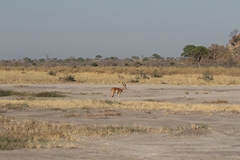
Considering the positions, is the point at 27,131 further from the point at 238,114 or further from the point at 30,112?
the point at 238,114

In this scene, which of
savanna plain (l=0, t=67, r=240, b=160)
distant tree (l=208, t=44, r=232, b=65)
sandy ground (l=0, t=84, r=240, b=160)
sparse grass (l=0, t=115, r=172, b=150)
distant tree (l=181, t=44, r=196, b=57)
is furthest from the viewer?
distant tree (l=181, t=44, r=196, b=57)

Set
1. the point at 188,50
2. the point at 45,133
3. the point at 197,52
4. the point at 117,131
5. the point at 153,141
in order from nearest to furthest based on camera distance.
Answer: the point at 153,141, the point at 45,133, the point at 117,131, the point at 197,52, the point at 188,50

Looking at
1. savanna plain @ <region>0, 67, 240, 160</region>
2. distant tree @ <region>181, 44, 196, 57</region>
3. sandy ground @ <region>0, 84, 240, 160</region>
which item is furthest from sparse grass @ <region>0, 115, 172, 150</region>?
distant tree @ <region>181, 44, 196, 57</region>

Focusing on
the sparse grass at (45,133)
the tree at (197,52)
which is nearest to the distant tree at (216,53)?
the tree at (197,52)

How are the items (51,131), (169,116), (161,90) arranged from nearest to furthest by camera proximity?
(51,131) < (169,116) < (161,90)

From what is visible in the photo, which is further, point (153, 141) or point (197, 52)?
point (197, 52)

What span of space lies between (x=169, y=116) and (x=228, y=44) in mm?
95888

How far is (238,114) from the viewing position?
20.8 m

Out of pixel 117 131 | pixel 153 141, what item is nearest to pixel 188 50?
pixel 117 131

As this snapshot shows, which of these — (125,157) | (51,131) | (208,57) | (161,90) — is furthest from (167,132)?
(208,57)

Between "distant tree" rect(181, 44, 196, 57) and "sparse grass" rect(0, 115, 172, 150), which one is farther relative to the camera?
"distant tree" rect(181, 44, 196, 57)

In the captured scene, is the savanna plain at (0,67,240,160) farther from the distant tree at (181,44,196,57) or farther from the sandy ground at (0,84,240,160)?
the distant tree at (181,44,196,57)

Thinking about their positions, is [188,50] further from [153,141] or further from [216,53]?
[153,141]

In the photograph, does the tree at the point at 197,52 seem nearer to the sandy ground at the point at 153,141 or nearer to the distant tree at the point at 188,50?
the distant tree at the point at 188,50
